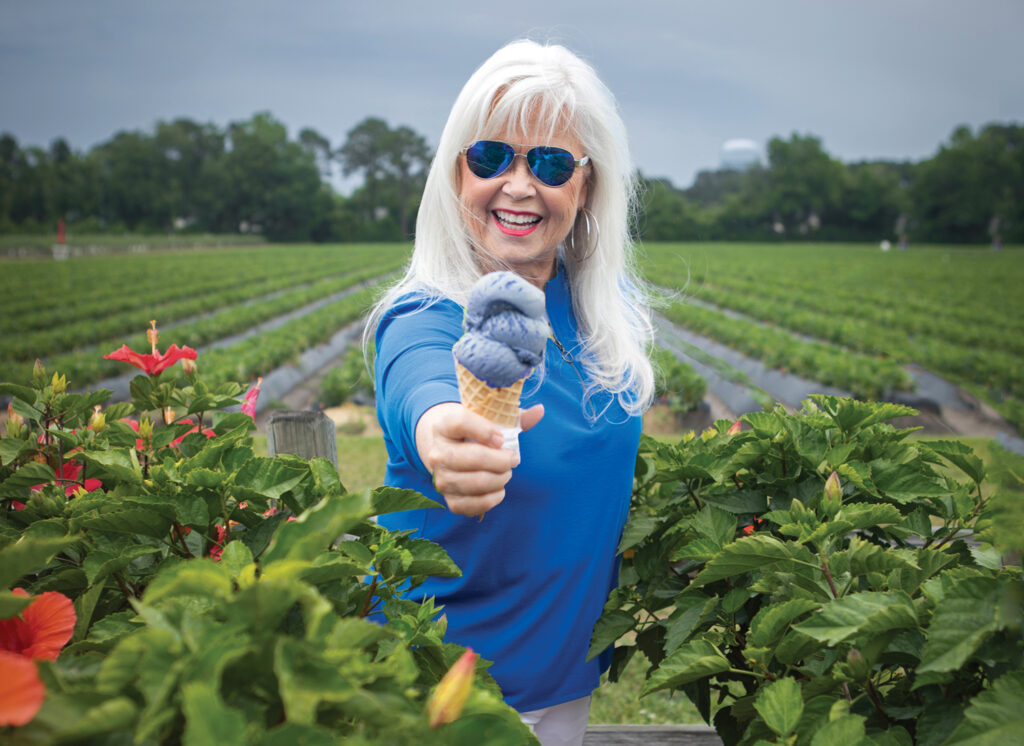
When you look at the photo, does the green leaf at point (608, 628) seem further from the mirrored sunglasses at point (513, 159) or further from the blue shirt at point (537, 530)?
the mirrored sunglasses at point (513, 159)

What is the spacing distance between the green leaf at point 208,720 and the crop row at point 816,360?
6994 millimetres

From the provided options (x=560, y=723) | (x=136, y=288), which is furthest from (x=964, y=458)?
(x=136, y=288)

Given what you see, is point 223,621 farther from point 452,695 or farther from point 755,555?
point 755,555

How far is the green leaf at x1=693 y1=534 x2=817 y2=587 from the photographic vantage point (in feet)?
3.09

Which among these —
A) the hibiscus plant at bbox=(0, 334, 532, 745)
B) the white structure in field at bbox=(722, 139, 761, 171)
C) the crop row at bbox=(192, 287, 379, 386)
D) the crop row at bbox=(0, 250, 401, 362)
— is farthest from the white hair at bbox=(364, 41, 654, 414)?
the white structure in field at bbox=(722, 139, 761, 171)

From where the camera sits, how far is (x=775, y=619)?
94 cm

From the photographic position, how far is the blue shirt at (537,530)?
4.43 feet

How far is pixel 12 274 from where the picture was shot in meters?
23.8

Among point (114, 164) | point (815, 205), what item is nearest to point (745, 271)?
point (815, 205)

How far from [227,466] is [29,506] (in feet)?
1.17

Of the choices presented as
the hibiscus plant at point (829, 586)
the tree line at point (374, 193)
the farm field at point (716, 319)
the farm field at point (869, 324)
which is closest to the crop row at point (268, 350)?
the farm field at point (716, 319)

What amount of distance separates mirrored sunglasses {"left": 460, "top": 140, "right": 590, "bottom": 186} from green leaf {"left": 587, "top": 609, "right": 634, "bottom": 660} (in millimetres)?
894

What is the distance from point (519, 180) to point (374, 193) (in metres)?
76.2

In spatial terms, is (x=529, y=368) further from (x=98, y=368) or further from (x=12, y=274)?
(x=12, y=274)
